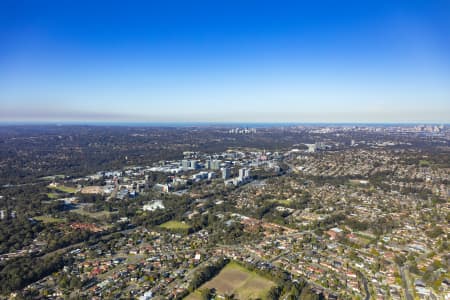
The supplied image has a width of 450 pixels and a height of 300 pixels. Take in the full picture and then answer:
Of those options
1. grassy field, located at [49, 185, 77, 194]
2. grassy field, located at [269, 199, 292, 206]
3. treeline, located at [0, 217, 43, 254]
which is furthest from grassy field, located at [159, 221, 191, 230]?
grassy field, located at [49, 185, 77, 194]

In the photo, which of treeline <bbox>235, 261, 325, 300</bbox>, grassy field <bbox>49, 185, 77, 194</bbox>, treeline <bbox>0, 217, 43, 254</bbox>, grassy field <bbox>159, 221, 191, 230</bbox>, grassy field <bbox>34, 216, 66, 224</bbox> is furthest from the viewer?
grassy field <bbox>49, 185, 77, 194</bbox>

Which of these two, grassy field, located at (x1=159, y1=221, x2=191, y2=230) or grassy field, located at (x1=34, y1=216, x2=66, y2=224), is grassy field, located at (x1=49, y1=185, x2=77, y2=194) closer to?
grassy field, located at (x1=34, y1=216, x2=66, y2=224)

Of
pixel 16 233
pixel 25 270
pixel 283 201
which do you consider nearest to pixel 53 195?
pixel 16 233

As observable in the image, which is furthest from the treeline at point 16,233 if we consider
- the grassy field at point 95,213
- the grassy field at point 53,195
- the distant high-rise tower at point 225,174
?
the distant high-rise tower at point 225,174

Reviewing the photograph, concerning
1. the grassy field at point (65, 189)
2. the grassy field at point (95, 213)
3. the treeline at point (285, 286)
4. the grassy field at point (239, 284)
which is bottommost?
the grassy field at point (95, 213)

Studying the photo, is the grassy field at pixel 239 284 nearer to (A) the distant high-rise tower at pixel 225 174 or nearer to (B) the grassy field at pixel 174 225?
(B) the grassy field at pixel 174 225

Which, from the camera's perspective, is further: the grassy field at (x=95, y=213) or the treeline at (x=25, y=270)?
the grassy field at (x=95, y=213)

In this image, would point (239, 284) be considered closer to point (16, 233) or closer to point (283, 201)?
point (283, 201)

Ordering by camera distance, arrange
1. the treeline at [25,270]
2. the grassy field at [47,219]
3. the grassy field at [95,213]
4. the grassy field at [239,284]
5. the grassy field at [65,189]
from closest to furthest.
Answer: the grassy field at [239,284], the treeline at [25,270], the grassy field at [47,219], the grassy field at [95,213], the grassy field at [65,189]
